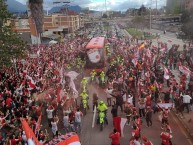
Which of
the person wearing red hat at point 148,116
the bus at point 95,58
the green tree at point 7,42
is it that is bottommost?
the person wearing red hat at point 148,116

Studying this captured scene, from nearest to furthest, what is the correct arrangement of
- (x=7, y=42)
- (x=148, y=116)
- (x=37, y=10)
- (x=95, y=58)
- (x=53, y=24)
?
(x=148, y=116) → (x=7, y=42) → (x=95, y=58) → (x=37, y=10) → (x=53, y=24)

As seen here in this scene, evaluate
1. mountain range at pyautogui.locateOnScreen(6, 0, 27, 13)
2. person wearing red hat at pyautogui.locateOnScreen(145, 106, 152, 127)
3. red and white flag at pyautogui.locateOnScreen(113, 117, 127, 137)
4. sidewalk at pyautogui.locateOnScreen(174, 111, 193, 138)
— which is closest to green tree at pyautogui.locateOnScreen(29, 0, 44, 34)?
mountain range at pyautogui.locateOnScreen(6, 0, 27, 13)

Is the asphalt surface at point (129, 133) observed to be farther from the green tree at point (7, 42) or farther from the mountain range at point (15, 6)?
the mountain range at point (15, 6)

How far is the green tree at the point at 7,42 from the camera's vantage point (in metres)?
20.5

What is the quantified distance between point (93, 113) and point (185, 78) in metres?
5.73

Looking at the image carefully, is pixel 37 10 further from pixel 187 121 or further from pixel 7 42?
pixel 187 121

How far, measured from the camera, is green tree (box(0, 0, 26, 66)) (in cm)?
2052

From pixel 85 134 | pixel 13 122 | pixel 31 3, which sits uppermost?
pixel 31 3

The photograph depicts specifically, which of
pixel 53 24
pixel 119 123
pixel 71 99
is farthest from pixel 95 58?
pixel 53 24

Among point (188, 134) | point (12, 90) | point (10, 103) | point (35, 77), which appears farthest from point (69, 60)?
point (188, 134)

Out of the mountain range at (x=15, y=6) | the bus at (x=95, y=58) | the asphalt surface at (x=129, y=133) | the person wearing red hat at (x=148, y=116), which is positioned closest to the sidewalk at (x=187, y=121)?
the asphalt surface at (x=129, y=133)

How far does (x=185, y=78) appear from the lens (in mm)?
18703

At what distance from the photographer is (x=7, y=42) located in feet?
68.7

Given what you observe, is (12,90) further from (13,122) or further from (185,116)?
(185,116)
